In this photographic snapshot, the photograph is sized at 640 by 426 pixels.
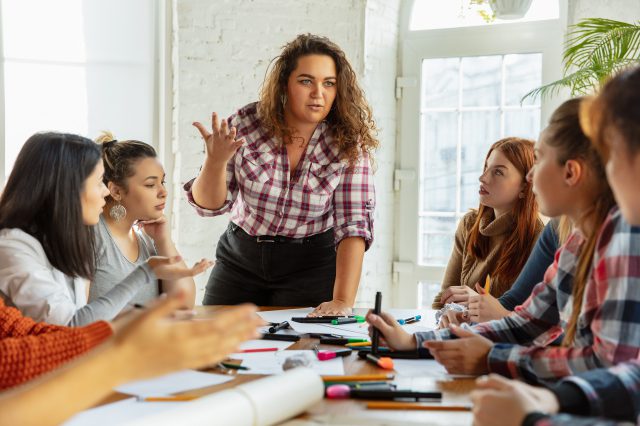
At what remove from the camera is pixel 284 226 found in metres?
2.54

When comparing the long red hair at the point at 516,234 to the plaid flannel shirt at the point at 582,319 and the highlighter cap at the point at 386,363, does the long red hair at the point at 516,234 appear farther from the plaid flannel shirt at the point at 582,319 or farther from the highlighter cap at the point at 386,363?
the highlighter cap at the point at 386,363

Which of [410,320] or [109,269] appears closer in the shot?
[410,320]

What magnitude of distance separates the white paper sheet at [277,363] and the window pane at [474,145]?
2.88 metres

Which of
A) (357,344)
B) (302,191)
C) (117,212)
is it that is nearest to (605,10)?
(302,191)

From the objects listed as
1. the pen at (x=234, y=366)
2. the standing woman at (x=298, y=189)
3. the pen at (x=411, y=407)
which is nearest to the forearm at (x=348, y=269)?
the standing woman at (x=298, y=189)

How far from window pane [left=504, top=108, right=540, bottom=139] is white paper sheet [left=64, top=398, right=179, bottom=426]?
334cm

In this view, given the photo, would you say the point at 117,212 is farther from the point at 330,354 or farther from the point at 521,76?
the point at 521,76

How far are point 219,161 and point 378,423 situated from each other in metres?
1.37

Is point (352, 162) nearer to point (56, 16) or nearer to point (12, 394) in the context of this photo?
point (12, 394)

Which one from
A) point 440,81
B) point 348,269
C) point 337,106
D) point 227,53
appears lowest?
point 348,269

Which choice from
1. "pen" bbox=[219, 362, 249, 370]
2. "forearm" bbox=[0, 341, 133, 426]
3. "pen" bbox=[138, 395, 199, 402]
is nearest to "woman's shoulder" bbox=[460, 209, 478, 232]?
"pen" bbox=[219, 362, 249, 370]

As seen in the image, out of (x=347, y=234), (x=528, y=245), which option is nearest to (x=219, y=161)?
(x=347, y=234)

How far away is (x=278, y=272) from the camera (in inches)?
99.8

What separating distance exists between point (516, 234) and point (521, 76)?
1965mm
